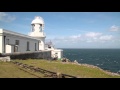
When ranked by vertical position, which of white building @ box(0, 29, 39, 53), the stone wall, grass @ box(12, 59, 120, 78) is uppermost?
white building @ box(0, 29, 39, 53)

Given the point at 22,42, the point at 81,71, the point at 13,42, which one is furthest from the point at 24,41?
the point at 81,71

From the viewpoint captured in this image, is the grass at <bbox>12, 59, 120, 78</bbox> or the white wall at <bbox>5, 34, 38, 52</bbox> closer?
the grass at <bbox>12, 59, 120, 78</bbox>

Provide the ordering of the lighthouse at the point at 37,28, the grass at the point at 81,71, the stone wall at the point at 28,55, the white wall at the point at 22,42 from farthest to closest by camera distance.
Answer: the lighthouse at the point at 37,28
the white wall at the point at 22,42
the stone wall at the point at 28,55
the grass at the point at 81,71

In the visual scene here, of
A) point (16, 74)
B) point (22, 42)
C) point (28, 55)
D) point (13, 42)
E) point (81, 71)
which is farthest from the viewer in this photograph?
point (22, 42)

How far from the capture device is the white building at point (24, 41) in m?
29.2

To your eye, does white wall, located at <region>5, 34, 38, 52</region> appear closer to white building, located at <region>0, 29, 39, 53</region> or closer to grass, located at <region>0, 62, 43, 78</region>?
white building, located at <region>0, 29, 39, 53</region>

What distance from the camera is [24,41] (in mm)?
37000

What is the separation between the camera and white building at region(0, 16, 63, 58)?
95.7 ft

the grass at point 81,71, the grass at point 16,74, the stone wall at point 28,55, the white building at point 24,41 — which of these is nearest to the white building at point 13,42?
the white building at point 24,41

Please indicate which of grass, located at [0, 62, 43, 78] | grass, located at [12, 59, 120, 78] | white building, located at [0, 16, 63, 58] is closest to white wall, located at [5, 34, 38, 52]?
white building, located at [0, 16, 63, 58]

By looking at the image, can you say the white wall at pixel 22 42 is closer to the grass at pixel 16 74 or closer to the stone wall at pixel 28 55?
the stone wall at pixel 28 55

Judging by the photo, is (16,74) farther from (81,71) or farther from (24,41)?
(24,41)
